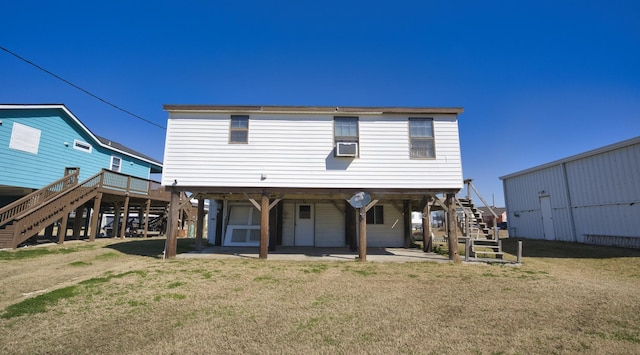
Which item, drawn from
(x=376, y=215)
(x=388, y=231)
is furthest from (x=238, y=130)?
(x=388, y=231)

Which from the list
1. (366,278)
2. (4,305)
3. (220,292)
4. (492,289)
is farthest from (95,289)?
(492,289)

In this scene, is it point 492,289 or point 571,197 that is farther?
point 571,197

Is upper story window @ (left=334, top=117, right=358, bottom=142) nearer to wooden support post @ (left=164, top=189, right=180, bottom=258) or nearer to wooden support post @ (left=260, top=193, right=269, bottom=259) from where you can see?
wooden support post @ (left=260, top=193, right=269, bottom=259)

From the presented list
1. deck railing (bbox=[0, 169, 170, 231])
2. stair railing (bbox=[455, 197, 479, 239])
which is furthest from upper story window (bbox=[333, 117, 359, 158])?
deck railing (bbox=[0, 169, 170, 231])

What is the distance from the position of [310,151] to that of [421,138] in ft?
13.3

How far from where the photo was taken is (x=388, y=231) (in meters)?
14.6

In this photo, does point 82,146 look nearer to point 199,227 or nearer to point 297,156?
point 199,227

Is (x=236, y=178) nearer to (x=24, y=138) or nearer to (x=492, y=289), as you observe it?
(x=492, y=289)

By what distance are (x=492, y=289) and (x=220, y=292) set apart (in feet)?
18.8

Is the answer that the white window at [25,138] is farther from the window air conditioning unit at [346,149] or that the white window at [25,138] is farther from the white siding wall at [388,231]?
the white siding wall at [388,231]

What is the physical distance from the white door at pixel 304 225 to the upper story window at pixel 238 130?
16.9 feet

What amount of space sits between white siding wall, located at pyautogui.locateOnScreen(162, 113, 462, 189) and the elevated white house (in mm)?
35

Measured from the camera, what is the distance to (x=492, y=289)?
6258 millimetres

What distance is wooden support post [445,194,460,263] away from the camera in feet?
32.4
